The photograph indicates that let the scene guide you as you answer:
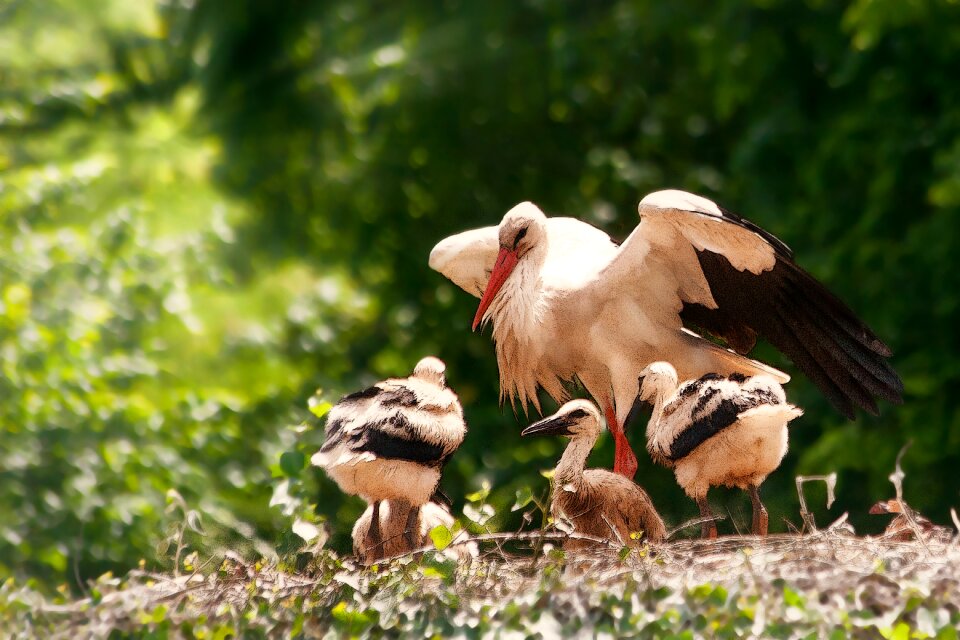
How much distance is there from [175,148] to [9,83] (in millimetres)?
1368

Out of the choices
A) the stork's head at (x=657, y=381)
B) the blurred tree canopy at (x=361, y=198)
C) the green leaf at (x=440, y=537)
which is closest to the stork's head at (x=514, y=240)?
the stork's head at (x=657, y=381)

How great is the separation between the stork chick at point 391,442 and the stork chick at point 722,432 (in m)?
0.62

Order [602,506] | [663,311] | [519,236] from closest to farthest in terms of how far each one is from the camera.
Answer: [602,506] < [663,311] < [519,236]

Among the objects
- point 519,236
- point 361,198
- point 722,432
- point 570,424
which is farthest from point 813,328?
point 361,198

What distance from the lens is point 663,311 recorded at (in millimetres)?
4848

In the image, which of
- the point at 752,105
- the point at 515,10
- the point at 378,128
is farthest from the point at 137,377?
the point at 752,105

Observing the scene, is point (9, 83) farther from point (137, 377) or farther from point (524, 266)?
point (524, 266)

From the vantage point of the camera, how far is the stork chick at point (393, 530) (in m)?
4.33

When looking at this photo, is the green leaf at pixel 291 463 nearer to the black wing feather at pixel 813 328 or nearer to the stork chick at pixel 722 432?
the stork chick at pixel 722 432

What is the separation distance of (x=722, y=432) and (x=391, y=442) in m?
0.92

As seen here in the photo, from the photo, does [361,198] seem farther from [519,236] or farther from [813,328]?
[813,328]

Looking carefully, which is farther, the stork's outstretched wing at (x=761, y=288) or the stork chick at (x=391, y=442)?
the stork's outstretched wing at (x=761, y=288)

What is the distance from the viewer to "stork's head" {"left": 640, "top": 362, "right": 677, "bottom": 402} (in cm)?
445

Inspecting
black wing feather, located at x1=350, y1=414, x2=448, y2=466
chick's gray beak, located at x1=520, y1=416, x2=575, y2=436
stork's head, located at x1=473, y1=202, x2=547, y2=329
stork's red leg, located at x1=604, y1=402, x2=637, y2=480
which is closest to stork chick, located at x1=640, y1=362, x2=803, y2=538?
chick's gray beak, located at x1=520, y1=416, x2=575, y2=436
